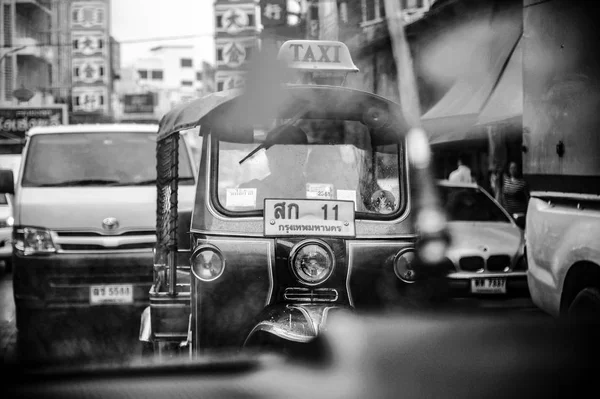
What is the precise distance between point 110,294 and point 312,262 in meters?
3.18

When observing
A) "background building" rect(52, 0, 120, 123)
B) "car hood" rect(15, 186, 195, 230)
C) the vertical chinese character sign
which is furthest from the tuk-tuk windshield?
"background building" rect(52, 0, 120, 123)

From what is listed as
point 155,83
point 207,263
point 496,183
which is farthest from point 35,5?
point 155,83

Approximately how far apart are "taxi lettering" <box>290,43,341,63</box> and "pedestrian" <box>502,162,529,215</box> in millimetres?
10256

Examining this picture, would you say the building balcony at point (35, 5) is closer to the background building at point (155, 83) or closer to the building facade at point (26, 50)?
the building facade at point (26, 50)

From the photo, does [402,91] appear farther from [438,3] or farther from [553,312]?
[553,312]

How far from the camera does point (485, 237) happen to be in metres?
9.11

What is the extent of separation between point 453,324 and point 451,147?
1917cm

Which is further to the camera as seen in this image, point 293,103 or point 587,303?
point 587,303

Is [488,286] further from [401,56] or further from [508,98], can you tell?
[401,56]

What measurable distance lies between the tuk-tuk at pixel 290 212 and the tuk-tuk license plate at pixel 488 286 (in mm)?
4517

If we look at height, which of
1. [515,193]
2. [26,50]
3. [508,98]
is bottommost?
[515,193]

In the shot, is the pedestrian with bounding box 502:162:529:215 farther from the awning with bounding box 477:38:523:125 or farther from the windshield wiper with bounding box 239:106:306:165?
the windshield wiper with bounding box 239:106:306:165

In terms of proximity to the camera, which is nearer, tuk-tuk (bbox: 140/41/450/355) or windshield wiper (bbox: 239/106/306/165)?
tuk-tuk (bbox: 140/41/450/355)

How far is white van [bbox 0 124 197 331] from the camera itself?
6676mm
